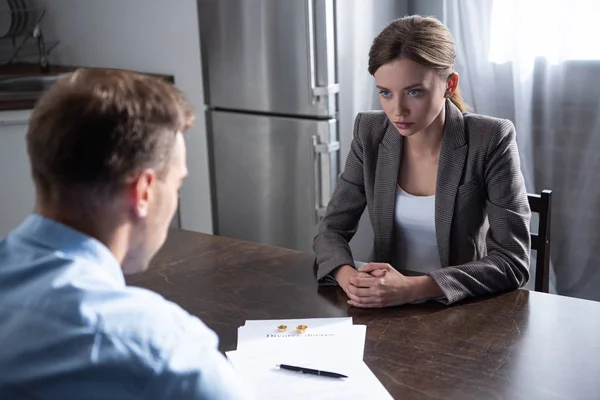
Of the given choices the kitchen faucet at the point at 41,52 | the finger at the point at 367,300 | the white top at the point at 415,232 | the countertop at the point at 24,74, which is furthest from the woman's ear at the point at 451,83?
the kitchen faucet at the point at 41,52

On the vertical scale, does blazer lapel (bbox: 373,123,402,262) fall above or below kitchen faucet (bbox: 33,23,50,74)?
below

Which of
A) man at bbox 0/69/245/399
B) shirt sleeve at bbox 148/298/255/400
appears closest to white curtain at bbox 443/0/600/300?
man at bbox 0/69/245/399

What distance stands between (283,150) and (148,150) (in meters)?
2.28

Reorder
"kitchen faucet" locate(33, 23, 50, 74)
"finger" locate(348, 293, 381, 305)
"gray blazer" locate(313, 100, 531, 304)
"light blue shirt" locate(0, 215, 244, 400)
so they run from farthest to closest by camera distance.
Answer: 1. "kitchen faucet" locate(33, 23, 50, 74)
2. "gray blazer" locate(313, 100, 531, 304)
3. "finger" locate(348, 293, 381, 305)
4. "light blue shirt" locate(0, 215, 244, 400)

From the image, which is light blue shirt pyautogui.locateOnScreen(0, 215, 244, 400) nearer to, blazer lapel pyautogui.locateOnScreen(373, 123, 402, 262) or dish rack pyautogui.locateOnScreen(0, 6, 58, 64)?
blazer lapel pyautogui.locateOnScreen(373, 123, 402, 262)

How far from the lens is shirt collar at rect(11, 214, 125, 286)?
83 centimetres

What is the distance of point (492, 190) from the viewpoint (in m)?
1.80

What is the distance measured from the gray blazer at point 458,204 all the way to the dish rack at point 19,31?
222cm

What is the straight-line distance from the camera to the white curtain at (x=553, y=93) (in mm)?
2793

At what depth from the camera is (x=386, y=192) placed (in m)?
1.94

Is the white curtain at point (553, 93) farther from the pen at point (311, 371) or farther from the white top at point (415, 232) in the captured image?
the pen at point (311, 371)

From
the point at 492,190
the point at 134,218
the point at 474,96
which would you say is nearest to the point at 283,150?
the point at 474,96

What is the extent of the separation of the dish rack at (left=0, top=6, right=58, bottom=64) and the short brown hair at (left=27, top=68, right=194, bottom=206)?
298cm

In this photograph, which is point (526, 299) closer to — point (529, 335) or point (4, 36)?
point (529, 335)
